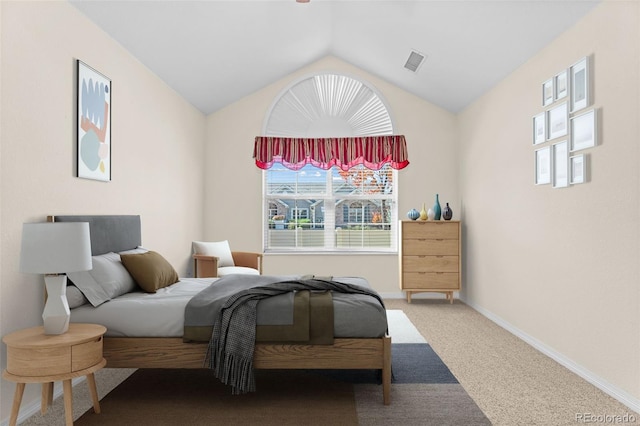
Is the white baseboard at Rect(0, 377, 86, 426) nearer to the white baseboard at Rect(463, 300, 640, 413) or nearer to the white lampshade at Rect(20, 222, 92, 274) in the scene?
the white lampshade at Rect(20, 222, 92, 274)

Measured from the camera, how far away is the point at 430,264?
597 cm

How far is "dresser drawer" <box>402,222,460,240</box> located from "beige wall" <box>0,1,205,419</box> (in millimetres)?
2959

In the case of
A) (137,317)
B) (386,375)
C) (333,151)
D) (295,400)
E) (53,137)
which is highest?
(333,151)

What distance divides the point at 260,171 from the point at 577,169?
13.5 feet

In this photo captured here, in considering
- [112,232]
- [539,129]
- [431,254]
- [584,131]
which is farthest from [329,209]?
[584,131]

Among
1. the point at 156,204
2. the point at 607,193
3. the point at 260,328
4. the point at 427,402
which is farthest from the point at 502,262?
the point at 156,204

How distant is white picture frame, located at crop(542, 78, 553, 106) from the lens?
3854 millimetres

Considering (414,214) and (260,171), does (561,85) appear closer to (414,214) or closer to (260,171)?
(414,214)

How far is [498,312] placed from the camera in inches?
197

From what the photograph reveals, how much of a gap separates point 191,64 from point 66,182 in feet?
7.00

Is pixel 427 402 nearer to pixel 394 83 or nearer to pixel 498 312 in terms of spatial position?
pixel 498 312

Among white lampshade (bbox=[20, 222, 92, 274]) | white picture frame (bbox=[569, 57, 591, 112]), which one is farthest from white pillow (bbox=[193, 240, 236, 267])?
white picture frame (bbox=[569, 57, 591, 112])

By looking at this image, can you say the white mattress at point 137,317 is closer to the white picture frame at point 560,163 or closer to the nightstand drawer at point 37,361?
the nightstand drawer at point 37,361

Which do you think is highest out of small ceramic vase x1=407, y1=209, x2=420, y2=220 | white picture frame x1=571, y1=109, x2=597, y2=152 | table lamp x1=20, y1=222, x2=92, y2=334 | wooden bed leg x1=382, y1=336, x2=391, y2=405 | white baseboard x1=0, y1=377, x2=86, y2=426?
white picture frame x1=571, y1=109, x2=597, y2=152
